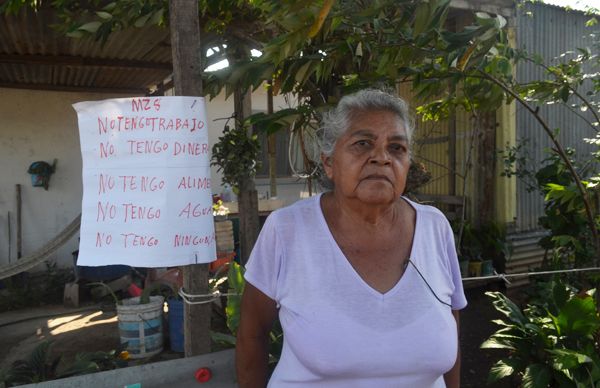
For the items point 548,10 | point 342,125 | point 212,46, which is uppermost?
point 548,10

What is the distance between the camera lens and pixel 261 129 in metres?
2.22

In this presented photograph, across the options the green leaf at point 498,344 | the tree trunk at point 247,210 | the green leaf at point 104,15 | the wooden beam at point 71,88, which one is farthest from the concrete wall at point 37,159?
the green leaf at point 498,344

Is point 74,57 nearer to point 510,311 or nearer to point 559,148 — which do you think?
point 559,148

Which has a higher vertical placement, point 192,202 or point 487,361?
point 192,202

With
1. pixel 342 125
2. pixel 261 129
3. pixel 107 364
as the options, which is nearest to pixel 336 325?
pixel 342 125

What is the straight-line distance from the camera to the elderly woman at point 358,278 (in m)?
1.44

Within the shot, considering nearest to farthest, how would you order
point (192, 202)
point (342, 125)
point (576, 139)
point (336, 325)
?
point (336, 325), point (342, 125), point (192, 202), point (576, 139)

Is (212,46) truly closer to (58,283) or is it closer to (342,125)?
(342,125)

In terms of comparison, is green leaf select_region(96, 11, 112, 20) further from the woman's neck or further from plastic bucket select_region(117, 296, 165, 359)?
plastic bucket select_region(117, 296, 165, 359)

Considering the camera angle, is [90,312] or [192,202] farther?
[90,312]

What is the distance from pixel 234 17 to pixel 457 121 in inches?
137

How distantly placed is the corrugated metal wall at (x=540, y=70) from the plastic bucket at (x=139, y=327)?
4.37 m

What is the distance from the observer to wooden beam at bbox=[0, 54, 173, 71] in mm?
5047

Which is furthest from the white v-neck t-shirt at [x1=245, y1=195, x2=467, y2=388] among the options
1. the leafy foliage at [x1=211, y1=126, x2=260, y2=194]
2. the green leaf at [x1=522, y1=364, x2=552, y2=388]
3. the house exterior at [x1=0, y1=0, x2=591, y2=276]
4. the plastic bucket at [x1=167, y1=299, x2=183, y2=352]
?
the house exterior at [x1=0, y1=0, x2=591, y2=276]
